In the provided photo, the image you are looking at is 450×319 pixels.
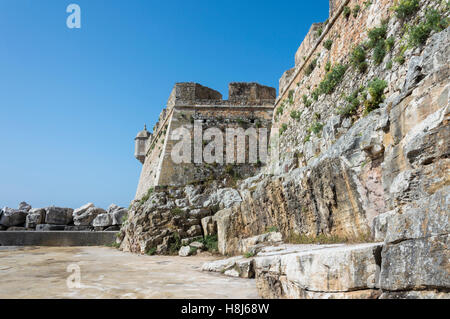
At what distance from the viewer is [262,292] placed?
4.86 metres

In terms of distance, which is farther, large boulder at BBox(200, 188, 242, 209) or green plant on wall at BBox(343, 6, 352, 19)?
large boulder at BBox(200, 188, 242, 209)

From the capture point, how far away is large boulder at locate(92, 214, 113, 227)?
71.2ft

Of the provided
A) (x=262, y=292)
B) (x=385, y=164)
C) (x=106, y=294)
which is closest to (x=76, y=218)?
(x=106, y=294)

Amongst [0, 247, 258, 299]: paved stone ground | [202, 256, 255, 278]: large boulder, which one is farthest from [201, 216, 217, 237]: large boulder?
[202, 256, 255, 278]: large boulder

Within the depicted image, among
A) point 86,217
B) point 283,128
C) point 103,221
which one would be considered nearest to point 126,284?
point 283,128

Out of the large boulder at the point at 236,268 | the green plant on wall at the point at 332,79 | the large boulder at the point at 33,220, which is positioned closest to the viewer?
the large boulder at the point at 236,268

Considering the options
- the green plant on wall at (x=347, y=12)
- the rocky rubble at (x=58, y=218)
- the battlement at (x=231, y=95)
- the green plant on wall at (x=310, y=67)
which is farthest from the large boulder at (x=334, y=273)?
the rocky rubble at (x=58, y=218)

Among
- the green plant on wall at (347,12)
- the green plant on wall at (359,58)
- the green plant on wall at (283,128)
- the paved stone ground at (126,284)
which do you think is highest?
the green plant on wall at (347,12)

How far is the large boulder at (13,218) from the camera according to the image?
73.5 ft

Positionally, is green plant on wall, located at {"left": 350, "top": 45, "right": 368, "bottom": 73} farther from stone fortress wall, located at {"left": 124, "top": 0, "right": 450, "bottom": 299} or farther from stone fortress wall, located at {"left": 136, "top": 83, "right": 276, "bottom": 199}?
stone fortress wall, located at {"left": 136, "top": 83, "right": 276, "bottom": 199}

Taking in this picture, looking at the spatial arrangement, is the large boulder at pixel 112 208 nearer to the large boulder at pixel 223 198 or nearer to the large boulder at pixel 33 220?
the large boulder at pixel 33 220

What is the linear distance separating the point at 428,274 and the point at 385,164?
78.9 inches

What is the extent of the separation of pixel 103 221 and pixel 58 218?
3.25m

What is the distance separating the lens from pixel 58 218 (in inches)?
886
